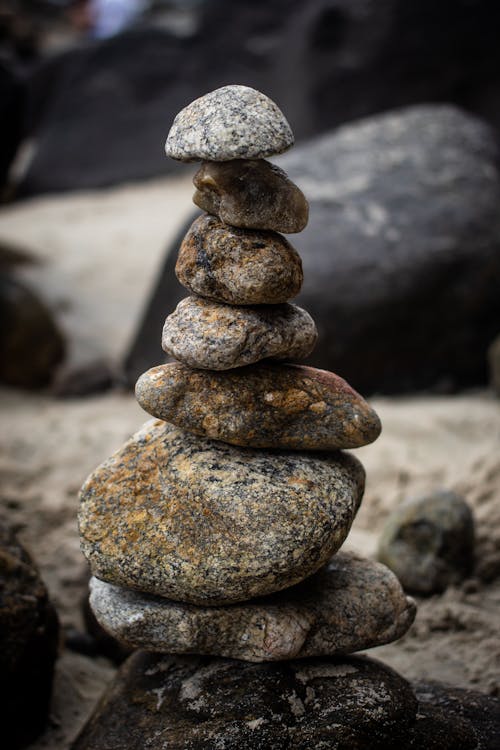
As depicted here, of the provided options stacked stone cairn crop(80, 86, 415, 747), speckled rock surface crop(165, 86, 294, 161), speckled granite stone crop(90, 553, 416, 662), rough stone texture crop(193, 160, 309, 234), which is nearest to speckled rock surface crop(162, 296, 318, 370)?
stacked stone cairn crop(80, 86, 415, 747)

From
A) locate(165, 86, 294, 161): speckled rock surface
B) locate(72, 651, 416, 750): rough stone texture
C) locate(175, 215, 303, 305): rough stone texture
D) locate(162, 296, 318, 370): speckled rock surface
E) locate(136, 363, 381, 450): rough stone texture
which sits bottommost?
locate(72, 651, 416, 750): rough stone texture

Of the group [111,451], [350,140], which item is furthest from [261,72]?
[111,451]

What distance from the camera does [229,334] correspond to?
2.70 meters

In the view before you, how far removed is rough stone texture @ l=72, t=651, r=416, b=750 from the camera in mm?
2727

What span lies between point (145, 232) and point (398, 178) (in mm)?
4220

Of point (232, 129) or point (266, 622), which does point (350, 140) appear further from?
point (266, 622)

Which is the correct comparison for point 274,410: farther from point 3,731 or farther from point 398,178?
point 398,178

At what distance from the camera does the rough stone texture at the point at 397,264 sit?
6145mm

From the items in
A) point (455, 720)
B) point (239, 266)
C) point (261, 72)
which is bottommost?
point (455, 720)

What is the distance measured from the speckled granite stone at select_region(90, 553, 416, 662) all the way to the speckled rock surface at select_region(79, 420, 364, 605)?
10 centimetres

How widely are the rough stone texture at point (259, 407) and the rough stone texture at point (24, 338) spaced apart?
185 inches

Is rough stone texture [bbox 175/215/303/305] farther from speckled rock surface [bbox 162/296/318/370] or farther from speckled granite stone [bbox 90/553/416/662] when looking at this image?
speckled granite stone [bbox 90/553/416/662]

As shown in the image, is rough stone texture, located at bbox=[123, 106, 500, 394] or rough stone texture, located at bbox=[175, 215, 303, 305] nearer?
rough stone texture, located at bbox=[175, 215, 303, 305]

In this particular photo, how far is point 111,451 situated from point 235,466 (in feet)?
10.7
